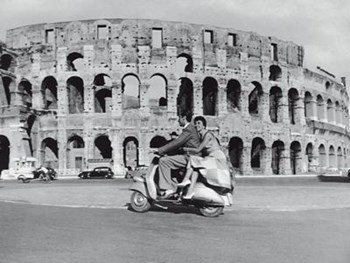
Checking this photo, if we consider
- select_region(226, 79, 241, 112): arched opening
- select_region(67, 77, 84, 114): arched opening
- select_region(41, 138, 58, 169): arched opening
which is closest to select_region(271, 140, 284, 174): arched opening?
select_region(226, 79, 241, 112): arched opening

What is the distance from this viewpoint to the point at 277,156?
3725cm

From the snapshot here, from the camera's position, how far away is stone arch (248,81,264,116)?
3534cm

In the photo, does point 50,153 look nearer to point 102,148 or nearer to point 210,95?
point 102,148

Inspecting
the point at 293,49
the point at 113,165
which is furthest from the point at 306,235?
the point at 293,49

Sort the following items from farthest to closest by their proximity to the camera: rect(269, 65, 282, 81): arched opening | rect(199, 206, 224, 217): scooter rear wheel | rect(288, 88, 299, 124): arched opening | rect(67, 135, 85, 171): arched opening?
rect(288, 88, 299, 124): arched opening
rect(269, 65, 282, 81): arched opening
rect(67, 135, 85, 171): arched opening
rect(199, 206, 224, 217): scooter rear wheel

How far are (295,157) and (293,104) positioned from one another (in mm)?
4469

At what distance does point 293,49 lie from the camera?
37.3 meters

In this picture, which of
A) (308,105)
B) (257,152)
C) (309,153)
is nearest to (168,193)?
(257,152)

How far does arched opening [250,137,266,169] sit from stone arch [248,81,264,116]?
7.52 ft

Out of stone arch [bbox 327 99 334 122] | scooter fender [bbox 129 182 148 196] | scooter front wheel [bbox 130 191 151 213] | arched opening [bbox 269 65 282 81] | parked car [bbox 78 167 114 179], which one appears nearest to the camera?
scooter fender [bbox 129 182 148 196]

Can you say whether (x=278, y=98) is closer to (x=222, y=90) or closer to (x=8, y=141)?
(x=222, y=90)

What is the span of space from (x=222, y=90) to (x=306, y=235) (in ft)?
92.9

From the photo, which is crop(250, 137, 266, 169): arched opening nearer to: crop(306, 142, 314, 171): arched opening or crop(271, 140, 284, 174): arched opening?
crop(271, 140, 284, 174): arched opening

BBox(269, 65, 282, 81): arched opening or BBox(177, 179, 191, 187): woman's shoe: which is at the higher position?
BBox(269, 65, 282, 81): arched opening
